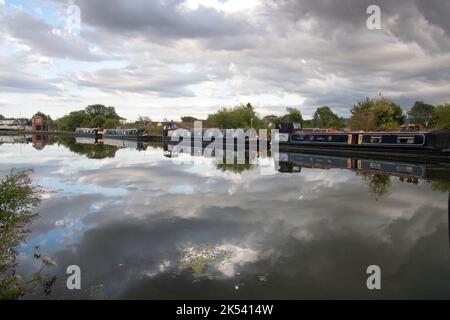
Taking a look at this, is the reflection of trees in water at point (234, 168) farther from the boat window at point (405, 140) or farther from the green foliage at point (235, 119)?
the green foliage at point (235, 119)

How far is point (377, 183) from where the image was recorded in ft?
49.5

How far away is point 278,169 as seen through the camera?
1986 cm

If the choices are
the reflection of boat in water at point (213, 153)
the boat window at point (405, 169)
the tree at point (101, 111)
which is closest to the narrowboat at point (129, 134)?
the reflection of boat in water at point (213, 153)

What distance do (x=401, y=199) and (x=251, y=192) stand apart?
478 centimetres

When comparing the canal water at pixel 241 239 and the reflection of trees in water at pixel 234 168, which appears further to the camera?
the reflection of trees in water at pixel 234 168

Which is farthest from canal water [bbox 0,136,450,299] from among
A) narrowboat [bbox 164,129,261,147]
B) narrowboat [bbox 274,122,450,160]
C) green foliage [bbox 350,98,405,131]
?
green foliage [bbox 350,98,405,131]

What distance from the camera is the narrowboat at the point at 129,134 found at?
183 feet

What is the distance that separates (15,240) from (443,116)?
148 ft

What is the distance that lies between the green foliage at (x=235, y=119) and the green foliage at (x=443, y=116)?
27.1 meters

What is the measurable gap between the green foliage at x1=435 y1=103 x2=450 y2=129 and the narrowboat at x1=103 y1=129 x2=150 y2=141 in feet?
124

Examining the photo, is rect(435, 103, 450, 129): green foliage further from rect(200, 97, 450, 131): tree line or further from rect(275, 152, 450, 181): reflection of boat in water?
rect(275, 152, 450, 181): reflection of boat in water

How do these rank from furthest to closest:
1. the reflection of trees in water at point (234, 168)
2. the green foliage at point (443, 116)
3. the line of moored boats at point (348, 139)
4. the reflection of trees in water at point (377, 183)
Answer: the green foliage at point (443, 116) → the line of moored boats at point (348, 139) → the reflection of trees in water at point (234, 168) → the reflection of trees in water at point (377, 183)

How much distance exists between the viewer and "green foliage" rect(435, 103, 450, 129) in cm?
3879
